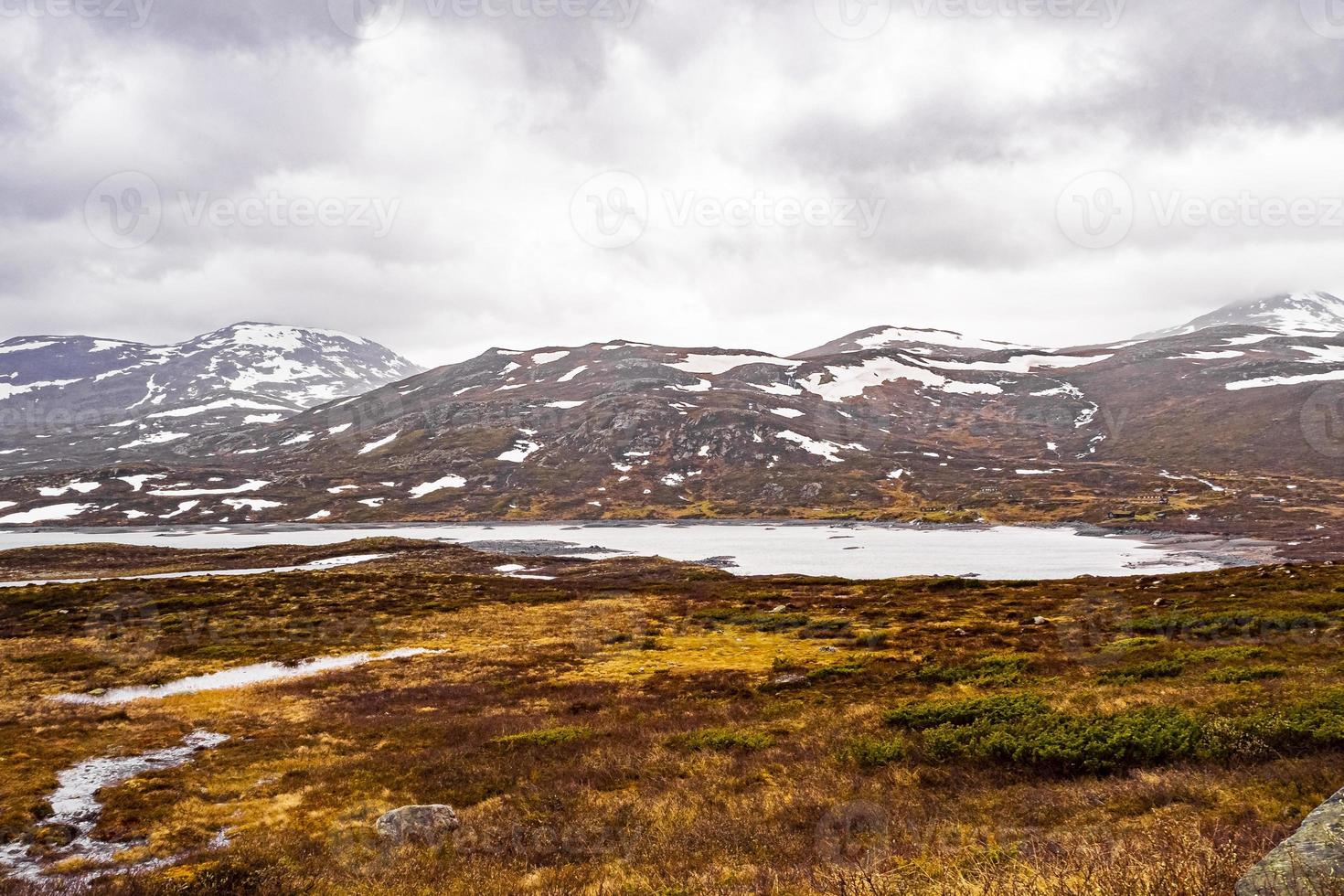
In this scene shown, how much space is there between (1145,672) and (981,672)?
586cm

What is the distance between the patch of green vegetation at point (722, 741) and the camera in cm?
1919

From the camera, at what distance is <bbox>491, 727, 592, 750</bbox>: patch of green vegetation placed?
70.7 feet

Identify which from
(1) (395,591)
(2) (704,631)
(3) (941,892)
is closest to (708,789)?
(3) (941,892)

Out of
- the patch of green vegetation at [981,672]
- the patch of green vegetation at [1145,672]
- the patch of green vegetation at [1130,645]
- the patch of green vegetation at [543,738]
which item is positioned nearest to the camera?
the patch of green vegetation at [543,738]

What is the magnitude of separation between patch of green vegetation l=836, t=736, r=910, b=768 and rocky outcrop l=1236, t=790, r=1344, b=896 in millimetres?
9698

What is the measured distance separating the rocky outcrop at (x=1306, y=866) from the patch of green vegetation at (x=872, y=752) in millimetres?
9698

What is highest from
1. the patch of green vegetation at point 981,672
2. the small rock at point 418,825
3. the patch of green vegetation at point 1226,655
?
the small rock at point 418,825

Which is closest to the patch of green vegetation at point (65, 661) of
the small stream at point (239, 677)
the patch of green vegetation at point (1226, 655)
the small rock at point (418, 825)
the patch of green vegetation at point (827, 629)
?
the small stream at point (239, 677)

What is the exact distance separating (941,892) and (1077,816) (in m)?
4.92

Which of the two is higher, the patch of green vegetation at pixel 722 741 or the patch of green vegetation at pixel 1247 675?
the patch of green vegetation at pixel 1247 675

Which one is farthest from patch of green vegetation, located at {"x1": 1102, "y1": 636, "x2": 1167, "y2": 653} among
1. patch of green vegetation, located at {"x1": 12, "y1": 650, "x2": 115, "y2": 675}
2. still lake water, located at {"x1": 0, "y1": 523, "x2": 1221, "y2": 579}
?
patch of green vegetation, located at {"x1": 12, "y1": 650, "x2": 115, "y2": 675}

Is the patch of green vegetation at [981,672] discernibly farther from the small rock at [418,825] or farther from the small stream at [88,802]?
the small stream at [88,802]

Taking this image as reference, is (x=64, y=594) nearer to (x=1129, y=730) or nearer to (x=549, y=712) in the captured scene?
(x=549, y=712)

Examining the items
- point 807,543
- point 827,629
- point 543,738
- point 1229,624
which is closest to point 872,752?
point 543,738
